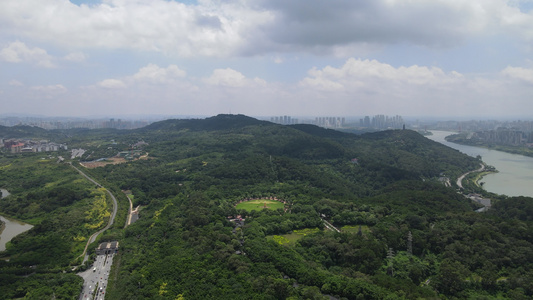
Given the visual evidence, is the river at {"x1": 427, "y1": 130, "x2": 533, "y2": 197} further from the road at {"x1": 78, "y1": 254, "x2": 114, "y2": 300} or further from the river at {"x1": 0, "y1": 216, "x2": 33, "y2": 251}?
the river at {"x1": 0, "y1": 216, "x2": 33, "y2": 251}

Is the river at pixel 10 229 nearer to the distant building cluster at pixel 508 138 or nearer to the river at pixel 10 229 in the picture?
the river at pixel 10 229

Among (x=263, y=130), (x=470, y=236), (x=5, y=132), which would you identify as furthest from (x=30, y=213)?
(x=5, y=132)

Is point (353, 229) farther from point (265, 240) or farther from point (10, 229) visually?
point (10, 229)

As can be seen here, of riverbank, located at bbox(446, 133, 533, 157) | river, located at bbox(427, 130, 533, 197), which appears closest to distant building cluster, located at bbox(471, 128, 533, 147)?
riverbank, located at bbox(446, 133, 533, 157)

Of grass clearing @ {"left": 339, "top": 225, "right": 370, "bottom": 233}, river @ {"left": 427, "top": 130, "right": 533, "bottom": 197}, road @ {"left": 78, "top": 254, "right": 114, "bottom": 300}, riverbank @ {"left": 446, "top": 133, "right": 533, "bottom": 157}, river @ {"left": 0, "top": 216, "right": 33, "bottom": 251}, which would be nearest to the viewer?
road @ {"left": 78, "top": 254, "right": 114, "bottom": 300}

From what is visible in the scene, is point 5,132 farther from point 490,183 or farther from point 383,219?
point 490,183
